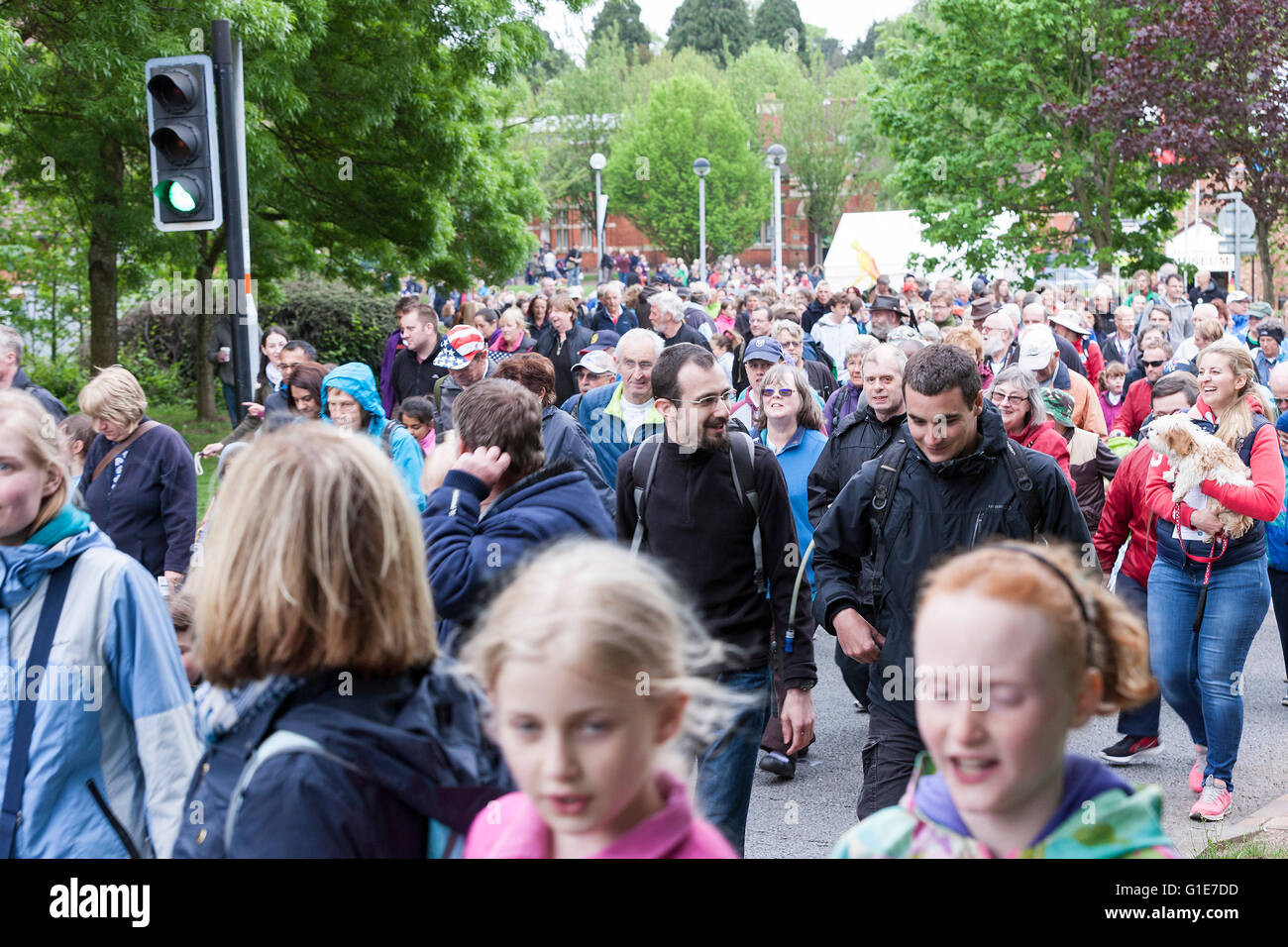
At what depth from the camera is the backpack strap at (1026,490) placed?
4.03m

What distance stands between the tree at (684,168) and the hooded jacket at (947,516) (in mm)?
58387

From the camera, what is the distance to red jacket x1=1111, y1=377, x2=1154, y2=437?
993 cm

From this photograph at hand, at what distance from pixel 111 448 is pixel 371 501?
5167 millimetres

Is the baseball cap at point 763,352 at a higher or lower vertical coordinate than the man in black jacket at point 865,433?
higher

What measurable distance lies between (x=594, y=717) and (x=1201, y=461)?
15.5ft

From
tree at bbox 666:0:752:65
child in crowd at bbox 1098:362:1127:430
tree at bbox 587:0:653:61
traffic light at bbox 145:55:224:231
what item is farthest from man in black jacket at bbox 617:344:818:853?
tree at bbox 666:0:752:65

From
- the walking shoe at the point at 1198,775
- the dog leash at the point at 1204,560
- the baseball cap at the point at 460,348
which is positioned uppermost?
the baseball cap at the point at 460,348

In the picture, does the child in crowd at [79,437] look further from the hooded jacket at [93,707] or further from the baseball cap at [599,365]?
the hooded jacket at [93,707]

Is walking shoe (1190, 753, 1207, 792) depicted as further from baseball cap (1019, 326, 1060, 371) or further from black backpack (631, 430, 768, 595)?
baseball cap (1019, 326, 1060, 371)

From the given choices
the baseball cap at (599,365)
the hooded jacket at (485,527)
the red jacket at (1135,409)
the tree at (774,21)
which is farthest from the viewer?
the tree at (774,21)

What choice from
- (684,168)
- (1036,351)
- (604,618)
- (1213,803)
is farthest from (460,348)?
(684,168)

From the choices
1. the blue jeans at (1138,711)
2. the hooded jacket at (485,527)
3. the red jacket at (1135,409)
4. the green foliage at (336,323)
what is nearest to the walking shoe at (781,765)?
the blue jeans at (1138,711)

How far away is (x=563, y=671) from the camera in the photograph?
172 centimetres
